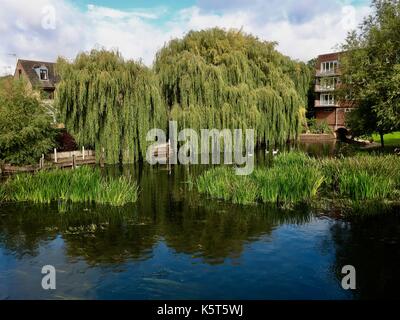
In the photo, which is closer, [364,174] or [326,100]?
[364,174]

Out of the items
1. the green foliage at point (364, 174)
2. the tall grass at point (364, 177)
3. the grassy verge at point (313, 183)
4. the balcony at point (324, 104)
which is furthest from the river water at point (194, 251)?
the balcony at point (324, 104)

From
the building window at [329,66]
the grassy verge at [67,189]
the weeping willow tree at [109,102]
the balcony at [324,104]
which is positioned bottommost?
the grassy verge at [67,189]

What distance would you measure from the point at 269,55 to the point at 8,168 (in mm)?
26389

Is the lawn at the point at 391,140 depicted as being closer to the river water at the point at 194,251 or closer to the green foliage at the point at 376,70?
the green foliage at the point at 376,70

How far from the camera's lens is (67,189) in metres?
19.0

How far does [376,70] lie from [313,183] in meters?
13.9

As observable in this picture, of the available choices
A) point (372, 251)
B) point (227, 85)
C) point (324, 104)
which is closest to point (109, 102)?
point (227, 85)

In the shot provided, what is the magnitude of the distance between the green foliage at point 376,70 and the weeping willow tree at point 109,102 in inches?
548

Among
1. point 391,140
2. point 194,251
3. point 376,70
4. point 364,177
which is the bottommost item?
point 194,251

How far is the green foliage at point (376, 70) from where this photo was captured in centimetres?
2684

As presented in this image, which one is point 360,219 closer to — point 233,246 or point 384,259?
point 384,259

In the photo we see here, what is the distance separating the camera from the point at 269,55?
41.9m

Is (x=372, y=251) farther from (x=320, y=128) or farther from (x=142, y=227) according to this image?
(x=320, y=128)
